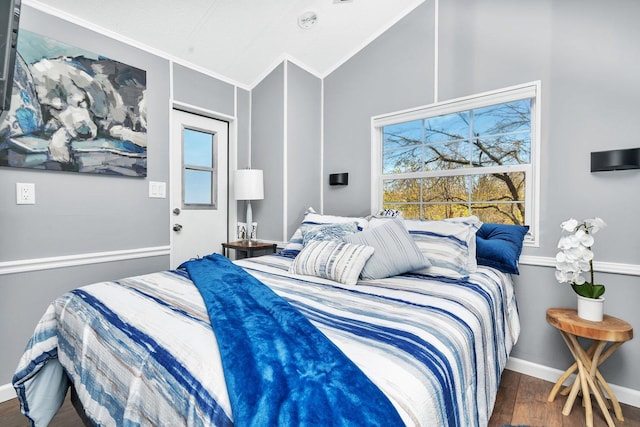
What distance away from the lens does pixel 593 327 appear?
5.23 feet

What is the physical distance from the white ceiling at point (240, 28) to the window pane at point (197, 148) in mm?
621

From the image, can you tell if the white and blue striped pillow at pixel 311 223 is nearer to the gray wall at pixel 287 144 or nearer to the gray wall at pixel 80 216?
the gray wall at pixel 287 144

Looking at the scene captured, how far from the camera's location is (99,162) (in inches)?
87.7

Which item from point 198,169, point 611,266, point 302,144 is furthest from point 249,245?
point 611,266

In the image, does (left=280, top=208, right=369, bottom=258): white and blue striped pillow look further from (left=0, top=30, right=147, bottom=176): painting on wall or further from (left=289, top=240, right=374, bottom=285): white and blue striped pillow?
(left=0, top=30, right=147, bottom=176): painting on wall

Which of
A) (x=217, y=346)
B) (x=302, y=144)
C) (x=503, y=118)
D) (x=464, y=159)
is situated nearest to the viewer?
(x=217, y=346)

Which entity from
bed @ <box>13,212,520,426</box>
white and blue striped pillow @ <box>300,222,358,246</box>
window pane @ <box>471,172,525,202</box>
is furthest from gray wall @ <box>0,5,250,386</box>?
window pane @ <box>471,172,525,202</box>

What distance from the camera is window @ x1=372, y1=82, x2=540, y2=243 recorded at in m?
2.21

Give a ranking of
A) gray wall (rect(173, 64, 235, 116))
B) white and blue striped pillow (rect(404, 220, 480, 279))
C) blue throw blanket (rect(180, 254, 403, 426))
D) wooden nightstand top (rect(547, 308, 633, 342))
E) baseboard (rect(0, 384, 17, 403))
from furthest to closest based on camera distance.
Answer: gray wall (rect(173, 64, 235, 116)), baseboard (rect(0, 384, 17, 403)), white and blue striped pillow (rect(404, 220, 480, 279)), wooden nightstand top (rect(547, 308, 633, 342)), blue throw blanket (rect(180, 254, 403, 426))

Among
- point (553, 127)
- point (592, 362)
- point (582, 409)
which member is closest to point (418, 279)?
point (592, 362)

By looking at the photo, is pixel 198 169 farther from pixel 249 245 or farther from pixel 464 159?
pixel 464 159

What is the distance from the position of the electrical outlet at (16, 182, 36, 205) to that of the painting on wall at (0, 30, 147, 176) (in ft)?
0.41

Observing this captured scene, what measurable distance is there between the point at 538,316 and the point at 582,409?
55 centimetres

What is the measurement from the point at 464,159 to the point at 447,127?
316mm
